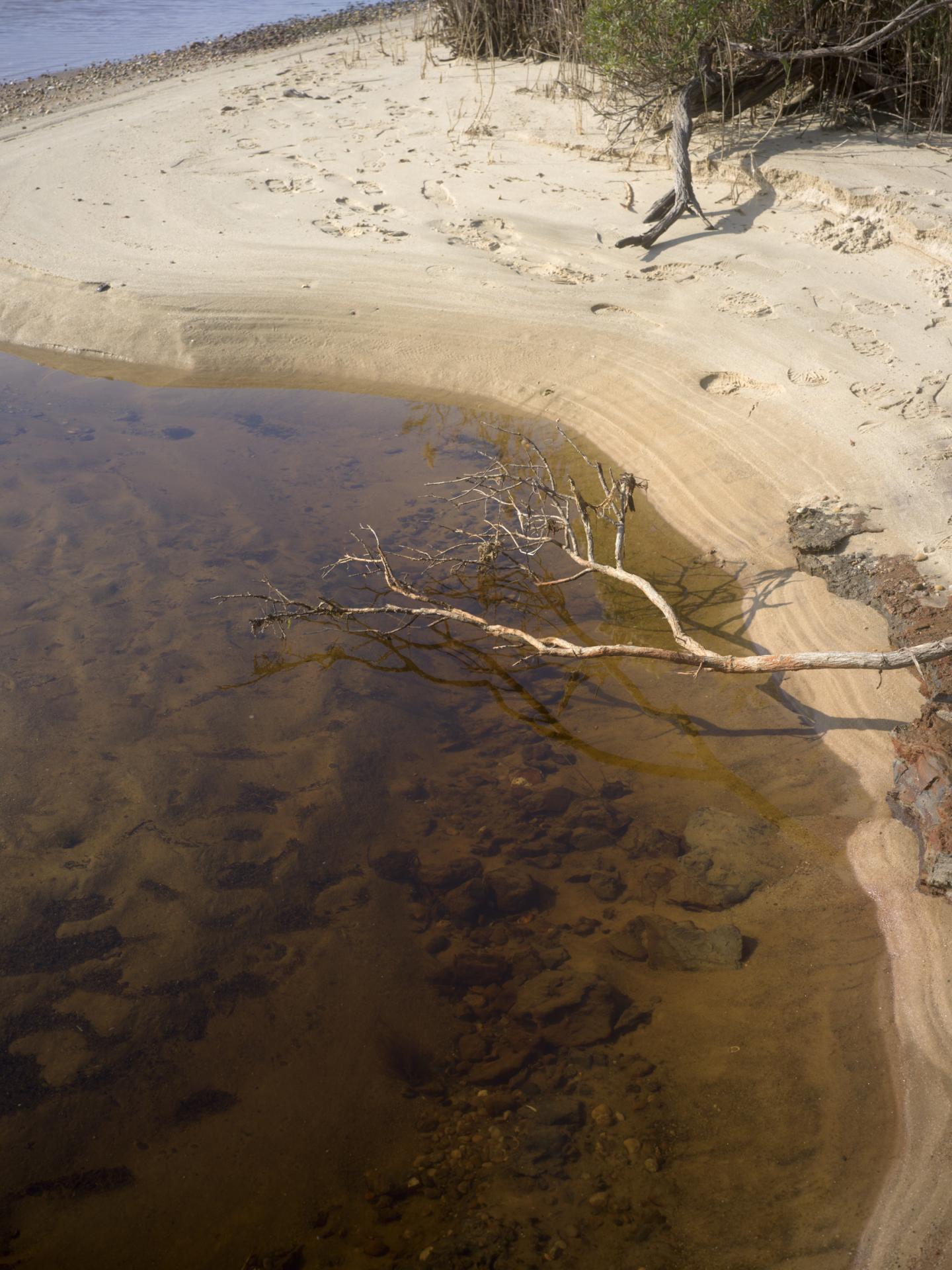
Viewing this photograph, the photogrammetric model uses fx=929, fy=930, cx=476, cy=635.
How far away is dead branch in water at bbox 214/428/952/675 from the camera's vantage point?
3.80 metres

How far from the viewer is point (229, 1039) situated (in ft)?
8.93

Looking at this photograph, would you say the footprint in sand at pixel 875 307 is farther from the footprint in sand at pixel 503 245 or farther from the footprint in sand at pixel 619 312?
the footprint in sand at pixel 503 245

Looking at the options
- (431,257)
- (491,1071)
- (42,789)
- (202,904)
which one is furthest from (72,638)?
(431,257)

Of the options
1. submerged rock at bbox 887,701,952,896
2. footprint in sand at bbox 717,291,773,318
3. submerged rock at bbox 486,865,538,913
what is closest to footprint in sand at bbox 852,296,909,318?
footprint in sand at bbox 717,291,773,318

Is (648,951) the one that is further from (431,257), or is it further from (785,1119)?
(431,257)

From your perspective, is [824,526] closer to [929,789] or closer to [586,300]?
[929,789]

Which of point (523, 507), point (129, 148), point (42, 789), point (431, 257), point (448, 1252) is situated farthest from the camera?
point (129, 148)

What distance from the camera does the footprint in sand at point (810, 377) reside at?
521 cm

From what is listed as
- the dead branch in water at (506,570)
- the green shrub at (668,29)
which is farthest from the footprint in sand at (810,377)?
the green shrub at (668,29)

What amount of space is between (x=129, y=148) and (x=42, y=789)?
7.77 meters

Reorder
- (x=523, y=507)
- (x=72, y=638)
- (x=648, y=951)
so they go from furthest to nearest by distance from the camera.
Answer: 1. (x=523, y=507)
2. (x=72, y=638)
3. (x=648, y=951)

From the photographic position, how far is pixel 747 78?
7180 mm

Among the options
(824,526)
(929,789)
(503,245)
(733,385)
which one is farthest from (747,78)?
(929,789)

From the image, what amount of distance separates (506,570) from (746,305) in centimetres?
263
